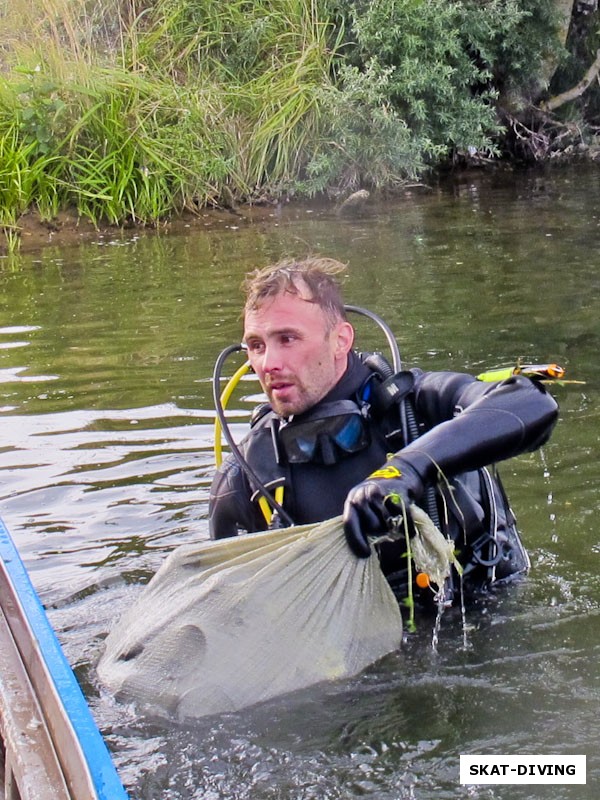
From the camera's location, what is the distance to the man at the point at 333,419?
12.2ft

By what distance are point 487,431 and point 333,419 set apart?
1.66 ft

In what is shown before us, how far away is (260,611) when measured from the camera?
135 inches

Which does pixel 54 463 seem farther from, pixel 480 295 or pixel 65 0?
pixel 65 0

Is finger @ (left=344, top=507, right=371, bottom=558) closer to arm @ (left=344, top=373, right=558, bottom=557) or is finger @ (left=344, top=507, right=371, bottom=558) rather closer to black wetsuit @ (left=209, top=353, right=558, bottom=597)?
arm @ (left=344, top=373, right=558, bottom=557)

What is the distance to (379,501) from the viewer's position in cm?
325

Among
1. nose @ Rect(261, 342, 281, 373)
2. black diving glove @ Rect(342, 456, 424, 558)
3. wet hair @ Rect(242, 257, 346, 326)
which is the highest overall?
wet hair @ Rect(242, 257, 346, 326)

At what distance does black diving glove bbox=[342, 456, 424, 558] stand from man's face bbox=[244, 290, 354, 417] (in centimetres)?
51

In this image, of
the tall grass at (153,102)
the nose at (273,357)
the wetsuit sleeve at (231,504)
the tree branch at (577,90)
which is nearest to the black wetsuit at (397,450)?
the wetsuit sleeve at (231,504)

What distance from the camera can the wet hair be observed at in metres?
3.81

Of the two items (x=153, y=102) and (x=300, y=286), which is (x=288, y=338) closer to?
(x=300, y=286)

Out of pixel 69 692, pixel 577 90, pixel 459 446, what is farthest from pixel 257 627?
pixel 577 90

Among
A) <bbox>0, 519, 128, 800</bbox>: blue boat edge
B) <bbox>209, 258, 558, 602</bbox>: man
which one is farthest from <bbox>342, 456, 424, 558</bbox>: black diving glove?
<bbox>0, 519, 128, 800</bbox>: blue boat edge

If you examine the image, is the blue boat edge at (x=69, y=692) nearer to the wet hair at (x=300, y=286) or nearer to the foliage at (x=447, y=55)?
the wet hair at (x=300, y=286)

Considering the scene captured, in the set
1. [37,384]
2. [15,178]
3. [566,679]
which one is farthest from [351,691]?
[15,178]
